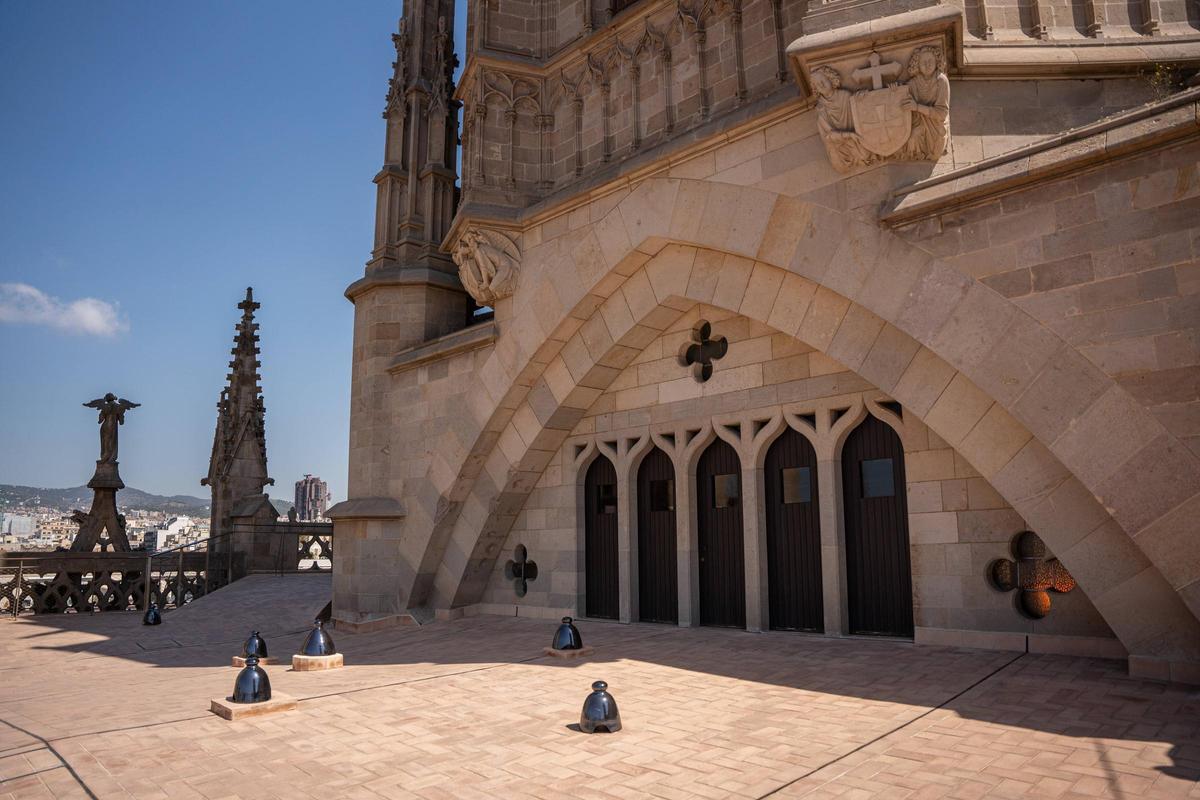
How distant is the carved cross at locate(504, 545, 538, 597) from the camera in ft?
42.8

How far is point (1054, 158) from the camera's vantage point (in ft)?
22.4

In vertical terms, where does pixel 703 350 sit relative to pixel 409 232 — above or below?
below

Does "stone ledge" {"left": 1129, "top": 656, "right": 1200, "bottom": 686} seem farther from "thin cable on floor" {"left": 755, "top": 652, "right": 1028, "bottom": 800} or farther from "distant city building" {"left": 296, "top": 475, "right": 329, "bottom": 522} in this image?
"distant city building" {"left": 296, "top": 475, "right": 329, "bottom": 522}

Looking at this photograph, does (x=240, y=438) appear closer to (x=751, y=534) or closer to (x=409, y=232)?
(x=409, y=232)

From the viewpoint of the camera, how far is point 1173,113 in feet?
20.4

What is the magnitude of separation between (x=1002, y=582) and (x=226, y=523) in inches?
782

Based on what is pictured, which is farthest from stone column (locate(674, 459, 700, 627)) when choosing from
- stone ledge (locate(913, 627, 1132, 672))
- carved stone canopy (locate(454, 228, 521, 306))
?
carved stone canopy (locate(454, 228, 521, 306))

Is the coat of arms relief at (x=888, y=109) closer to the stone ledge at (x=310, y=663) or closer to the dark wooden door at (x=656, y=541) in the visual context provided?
the dark wooden door at (x=656, y=541)

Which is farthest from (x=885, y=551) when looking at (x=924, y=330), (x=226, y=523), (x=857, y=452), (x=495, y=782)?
(x=226, y=523)

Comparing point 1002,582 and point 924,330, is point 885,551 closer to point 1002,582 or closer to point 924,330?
point 1002,582

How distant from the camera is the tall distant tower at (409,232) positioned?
14367mm

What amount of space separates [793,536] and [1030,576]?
286cm

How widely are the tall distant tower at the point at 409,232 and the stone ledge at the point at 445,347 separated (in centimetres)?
41

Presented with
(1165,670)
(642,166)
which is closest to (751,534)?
(1165,670)
